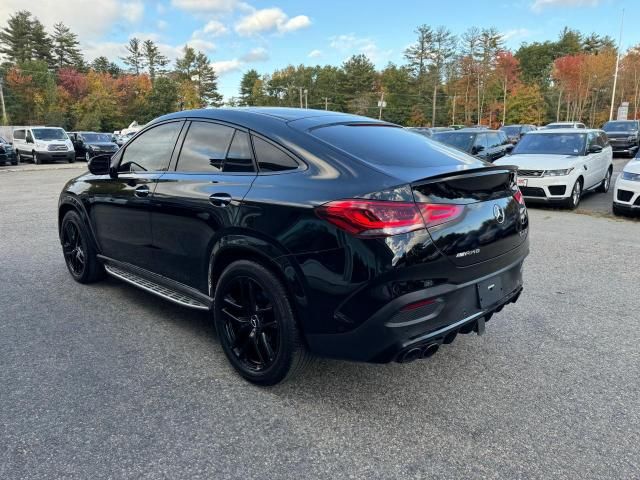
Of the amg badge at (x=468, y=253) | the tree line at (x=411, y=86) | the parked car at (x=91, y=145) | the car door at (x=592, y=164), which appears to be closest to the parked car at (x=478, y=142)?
the car door at (x=592, y=164)

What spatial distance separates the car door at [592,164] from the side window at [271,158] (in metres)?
9.45

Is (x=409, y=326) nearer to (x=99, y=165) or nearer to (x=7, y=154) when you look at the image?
(x=99, y=165)

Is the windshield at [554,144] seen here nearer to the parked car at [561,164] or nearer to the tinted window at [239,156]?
the parked car at [561,164]

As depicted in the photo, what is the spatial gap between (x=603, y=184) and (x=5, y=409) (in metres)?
13.3

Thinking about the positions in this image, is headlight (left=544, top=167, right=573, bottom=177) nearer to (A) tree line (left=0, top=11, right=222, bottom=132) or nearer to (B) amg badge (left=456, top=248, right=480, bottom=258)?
(B) amg badge (left=456, top=248, right=480, bottom=258)

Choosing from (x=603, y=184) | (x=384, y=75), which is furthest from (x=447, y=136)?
(x=384, y=75)

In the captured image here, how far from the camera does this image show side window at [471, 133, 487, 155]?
1310cm

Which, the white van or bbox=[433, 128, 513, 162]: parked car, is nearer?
bbox=[433, 128, 513, 162]: parked car

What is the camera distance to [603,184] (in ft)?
39.7

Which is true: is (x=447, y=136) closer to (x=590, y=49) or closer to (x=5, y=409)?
(x=5, y=409)

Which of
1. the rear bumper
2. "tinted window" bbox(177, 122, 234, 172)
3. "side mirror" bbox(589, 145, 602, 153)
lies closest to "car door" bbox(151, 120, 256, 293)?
"tinted window" bbox(177, 122, 234, 172)

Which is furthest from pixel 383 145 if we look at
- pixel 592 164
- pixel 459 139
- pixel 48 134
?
pixel 48 134

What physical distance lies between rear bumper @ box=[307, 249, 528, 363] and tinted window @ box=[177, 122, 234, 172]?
4.71 ft

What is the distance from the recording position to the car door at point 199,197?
3008 millimetres
